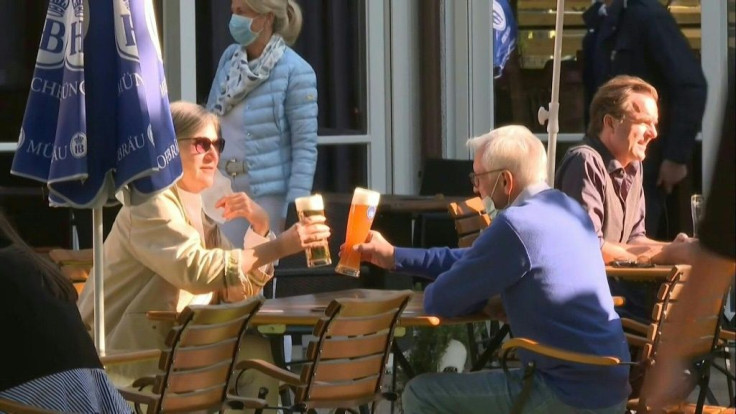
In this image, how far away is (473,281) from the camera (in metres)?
5.62

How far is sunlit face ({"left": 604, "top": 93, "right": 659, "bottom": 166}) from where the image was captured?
712 cm

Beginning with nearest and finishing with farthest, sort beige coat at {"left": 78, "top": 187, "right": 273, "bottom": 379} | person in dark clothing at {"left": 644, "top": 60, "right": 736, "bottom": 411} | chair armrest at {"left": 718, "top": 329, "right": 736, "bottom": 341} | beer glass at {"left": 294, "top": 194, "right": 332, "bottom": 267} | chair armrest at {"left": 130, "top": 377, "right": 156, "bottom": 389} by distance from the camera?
Answer: person in dark clothing at {"left": 644, "top": 60, "right": 736, "bottom": 411} < chair armrest at {"left": 130, "top": 377, "right": 156, "bottom": 389} < beige coat at {"left": 78, "top": 187, "right": 273, "bottom": 379} < beer glass at {"left": 294, "top": 194, "right": 332, "bottom": 267} < chair armrest at {"left": 718, "top": 329, "right": 736, "bottom": 341}

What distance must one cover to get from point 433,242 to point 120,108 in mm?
4061

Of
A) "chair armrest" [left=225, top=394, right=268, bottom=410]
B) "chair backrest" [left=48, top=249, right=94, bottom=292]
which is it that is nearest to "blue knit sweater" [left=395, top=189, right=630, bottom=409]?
"chair armrest" [left=225, top=394, right=268, bottom=410]

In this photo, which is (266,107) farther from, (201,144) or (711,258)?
(711,258)

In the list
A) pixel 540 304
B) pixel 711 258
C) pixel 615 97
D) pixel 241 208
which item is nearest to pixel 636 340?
pixel 540 304

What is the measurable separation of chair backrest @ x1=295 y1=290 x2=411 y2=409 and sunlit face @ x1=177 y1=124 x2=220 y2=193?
76 centimetres

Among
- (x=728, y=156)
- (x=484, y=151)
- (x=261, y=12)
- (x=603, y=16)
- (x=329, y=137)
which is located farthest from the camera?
(x=329, y=137)

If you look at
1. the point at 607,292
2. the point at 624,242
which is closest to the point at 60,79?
the point at 607,292

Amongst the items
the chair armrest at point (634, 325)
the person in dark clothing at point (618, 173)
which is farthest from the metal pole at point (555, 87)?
the chair armrest at point (634, 325)

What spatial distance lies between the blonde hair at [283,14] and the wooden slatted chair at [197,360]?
3.27 metres

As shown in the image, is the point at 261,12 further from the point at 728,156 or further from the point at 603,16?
the point at 728,156

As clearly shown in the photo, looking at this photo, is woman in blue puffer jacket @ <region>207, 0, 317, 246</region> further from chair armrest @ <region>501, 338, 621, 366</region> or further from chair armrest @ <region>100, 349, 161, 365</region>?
chair armrest @ <region>100, 349, 161, 365</region>

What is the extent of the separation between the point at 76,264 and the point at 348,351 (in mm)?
1366
